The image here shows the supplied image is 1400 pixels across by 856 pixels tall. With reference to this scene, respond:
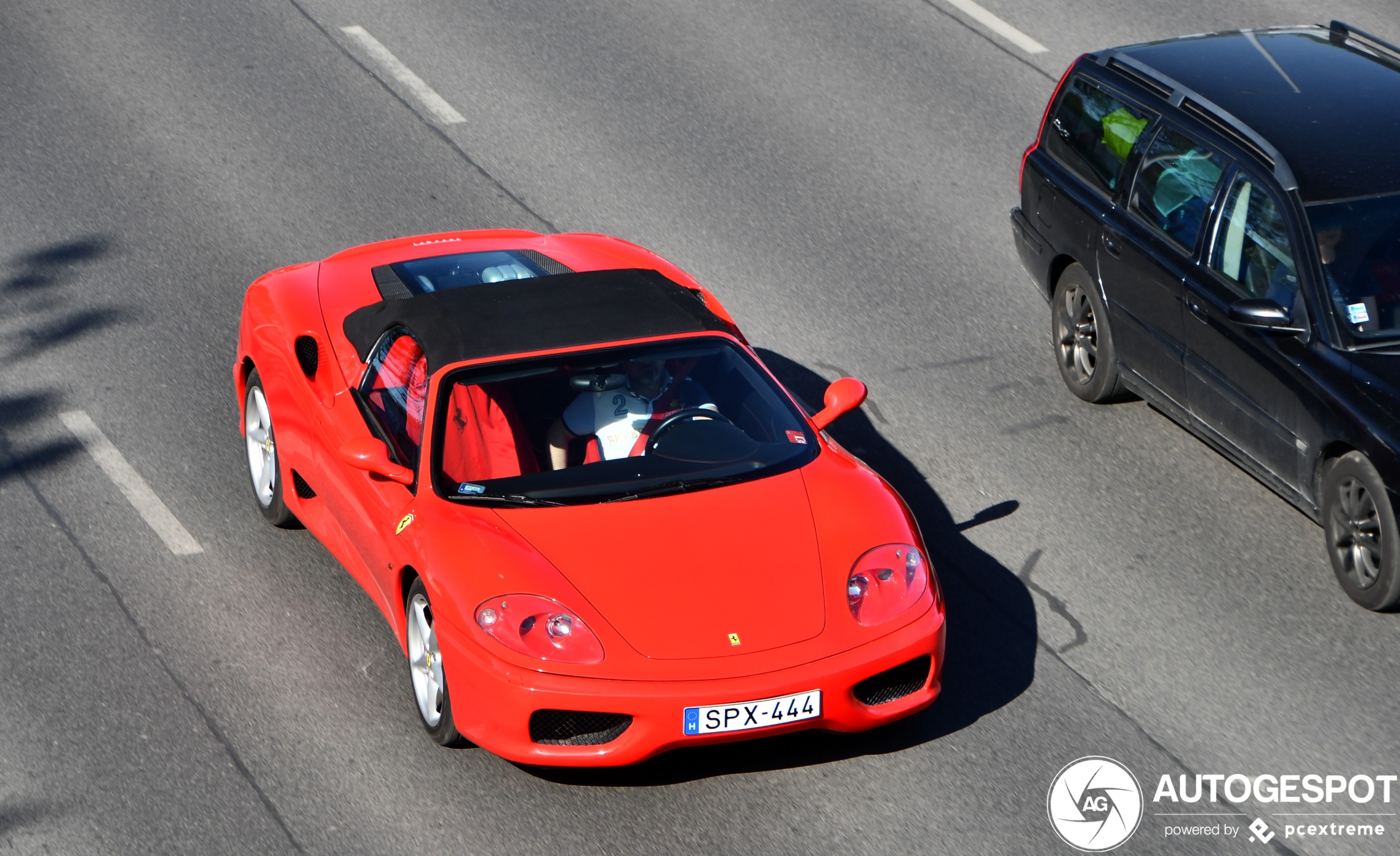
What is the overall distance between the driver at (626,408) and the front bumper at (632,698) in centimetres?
114

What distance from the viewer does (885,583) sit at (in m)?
5.76

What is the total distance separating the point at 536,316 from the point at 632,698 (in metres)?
1.96

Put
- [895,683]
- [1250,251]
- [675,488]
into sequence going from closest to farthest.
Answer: [895,683], [675,488], [1250,251]

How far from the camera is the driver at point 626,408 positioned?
6305 millimetres

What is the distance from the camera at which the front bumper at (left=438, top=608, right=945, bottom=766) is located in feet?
17.2

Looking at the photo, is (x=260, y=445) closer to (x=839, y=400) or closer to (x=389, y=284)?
(x=389, y=284)

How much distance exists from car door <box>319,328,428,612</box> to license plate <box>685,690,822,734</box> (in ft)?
4.43

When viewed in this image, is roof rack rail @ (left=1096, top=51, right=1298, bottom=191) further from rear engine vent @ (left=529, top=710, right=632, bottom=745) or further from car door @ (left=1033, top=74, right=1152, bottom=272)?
rear engine vent @ (left=529, top=710, right=632, bottom=745)

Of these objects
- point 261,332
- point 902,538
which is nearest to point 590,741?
point 902,538

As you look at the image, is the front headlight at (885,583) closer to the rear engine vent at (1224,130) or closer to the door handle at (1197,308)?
the door handle at (1197,308)

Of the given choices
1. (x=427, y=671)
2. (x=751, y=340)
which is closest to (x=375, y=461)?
(x=427, y=671)

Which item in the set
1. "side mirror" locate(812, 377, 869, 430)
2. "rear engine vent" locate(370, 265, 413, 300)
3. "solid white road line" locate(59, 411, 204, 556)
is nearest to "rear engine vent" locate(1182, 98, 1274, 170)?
"side mirror" locate(812, 377, 869, 430)

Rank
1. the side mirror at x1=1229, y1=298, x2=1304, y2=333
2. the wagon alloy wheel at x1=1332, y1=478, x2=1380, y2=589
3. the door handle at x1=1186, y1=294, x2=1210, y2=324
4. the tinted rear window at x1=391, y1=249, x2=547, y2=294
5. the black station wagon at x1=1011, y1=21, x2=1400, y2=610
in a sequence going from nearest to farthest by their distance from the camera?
the wagon alloy wheel at x1=1332, y1=478, x2=1380, y2=589, the black station wagon at x1=1011, y1=21, x2=1400, y2=610, the side mirror at x1=1229, y1=298, x2=1304, y2=333, the tinted rear window at x1=391, y1=249, x2=547, y2=294, the door handle at x1=1186, y1=294, x2=1210, y2=324

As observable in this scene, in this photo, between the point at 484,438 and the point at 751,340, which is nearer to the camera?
the point at 484,438
